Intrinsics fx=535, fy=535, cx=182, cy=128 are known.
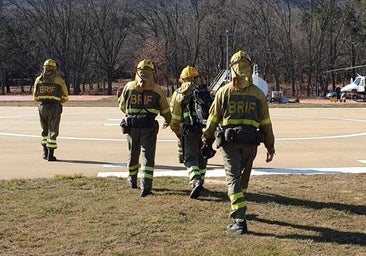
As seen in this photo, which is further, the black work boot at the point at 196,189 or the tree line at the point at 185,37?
the tree line at the point at 185,37

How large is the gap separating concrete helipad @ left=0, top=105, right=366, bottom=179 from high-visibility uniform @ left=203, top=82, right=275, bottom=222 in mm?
3427

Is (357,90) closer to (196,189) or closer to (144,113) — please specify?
(144,113)

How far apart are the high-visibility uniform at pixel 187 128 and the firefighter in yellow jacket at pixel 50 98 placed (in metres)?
3.89

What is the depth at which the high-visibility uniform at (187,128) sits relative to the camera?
724 cm

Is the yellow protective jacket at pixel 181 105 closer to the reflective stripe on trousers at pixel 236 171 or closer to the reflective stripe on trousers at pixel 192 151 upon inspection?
the reflective stripe on trousers at pixel 192 151

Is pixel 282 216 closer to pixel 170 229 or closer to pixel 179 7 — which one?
pixel 170 229

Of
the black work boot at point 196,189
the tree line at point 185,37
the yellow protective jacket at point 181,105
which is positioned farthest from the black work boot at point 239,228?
the tree line at point 185,37

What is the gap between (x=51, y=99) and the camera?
1055 centimetres

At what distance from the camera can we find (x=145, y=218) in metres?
6.07

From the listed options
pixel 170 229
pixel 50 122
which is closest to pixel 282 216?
pixel 170 229

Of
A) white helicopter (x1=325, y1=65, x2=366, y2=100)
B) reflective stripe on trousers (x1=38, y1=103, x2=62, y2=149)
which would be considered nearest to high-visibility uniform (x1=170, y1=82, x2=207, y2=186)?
reflective stripe on trousers (x1=38, y1=103, x2=62, y2=149)

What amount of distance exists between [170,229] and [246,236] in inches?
31.9

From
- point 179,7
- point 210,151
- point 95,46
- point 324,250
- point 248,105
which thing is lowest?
point 324,250

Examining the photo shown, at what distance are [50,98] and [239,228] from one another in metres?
6.17
